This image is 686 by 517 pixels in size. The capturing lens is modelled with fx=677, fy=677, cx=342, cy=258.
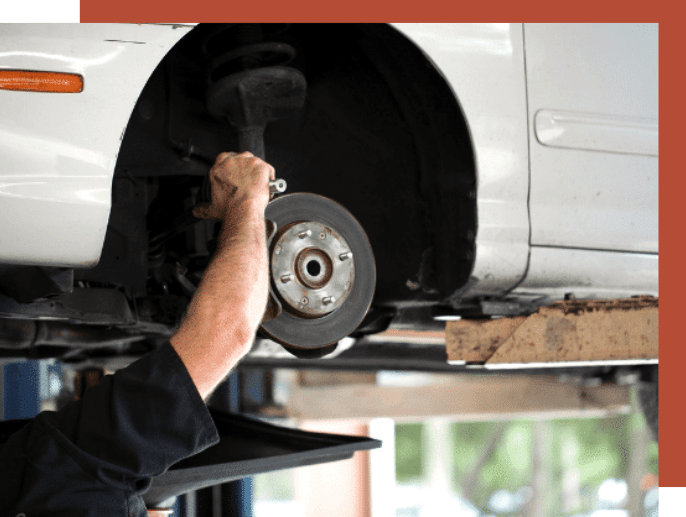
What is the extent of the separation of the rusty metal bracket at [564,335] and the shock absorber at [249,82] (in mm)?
688

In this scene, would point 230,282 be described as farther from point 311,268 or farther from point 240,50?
point 240,50

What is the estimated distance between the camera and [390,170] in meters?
1.73

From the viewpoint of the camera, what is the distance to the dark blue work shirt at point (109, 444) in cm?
90

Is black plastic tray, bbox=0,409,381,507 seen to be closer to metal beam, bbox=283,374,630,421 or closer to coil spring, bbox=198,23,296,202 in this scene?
coil spring, bbox=198,23,296,202

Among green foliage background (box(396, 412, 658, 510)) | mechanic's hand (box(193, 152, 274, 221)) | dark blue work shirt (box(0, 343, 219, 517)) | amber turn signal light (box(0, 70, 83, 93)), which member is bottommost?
green foliage background (box(396, 412, 658, 510))

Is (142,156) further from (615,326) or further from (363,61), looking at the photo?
(615,326)

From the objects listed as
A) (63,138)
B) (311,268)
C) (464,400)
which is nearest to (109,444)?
(63,138)

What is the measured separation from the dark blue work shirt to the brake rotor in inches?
17.7

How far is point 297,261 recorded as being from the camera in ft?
4.61

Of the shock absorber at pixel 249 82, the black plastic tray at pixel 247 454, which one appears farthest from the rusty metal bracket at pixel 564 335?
the shock absorber at pixel 249 82

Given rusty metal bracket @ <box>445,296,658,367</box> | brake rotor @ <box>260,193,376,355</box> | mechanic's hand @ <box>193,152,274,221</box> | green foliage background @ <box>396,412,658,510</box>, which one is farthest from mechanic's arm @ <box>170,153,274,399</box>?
green foliage background @ <box>396,412,658,510</box>

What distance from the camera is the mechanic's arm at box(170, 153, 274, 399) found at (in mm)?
996

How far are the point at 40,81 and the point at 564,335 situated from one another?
129 centimetres

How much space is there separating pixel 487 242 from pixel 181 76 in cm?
79
